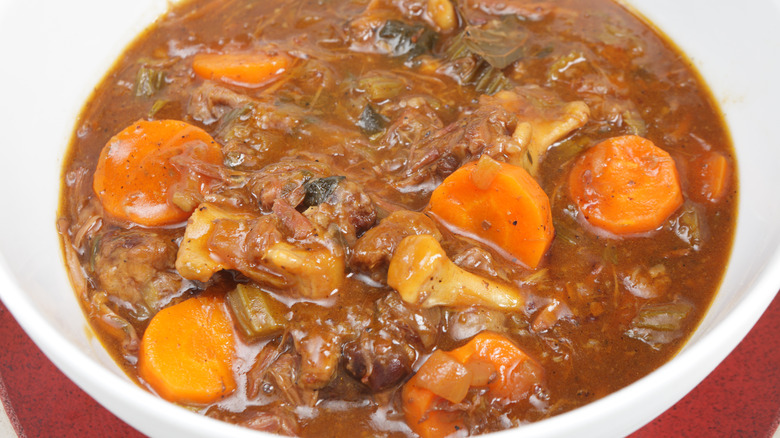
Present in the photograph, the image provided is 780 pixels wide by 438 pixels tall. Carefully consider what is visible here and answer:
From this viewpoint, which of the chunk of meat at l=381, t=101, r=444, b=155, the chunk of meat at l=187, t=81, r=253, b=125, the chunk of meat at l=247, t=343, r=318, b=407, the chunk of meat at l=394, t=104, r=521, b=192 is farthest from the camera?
the chunk of meat at l=187, t=81, r=253, b=125

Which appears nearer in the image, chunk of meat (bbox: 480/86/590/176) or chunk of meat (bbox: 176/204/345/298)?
chunk of meat (bbox: 176/204/345/298)

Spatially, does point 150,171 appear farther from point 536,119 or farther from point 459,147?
point 536,119

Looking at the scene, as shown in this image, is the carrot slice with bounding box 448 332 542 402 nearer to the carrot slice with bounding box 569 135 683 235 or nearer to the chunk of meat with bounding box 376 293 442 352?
the chunk of meat with bounding box 376 293 442 352

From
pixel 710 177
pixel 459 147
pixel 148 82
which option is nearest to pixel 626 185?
pixel 710 177

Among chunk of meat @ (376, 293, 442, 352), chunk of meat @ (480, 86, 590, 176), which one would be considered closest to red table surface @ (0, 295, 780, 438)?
chunk of meat @ (376, 293, 442, 352)

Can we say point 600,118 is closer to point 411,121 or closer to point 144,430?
point 411,121

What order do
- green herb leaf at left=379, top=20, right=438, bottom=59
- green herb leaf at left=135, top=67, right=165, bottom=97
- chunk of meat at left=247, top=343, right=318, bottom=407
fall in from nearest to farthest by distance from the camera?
chunk of meat at left=247, top=343, right=318, bottom=407
green herb leaf at left=135, top=67, right=165, bottom=97
green herb leaf at left=379, top=20, right=438, bottom=59
